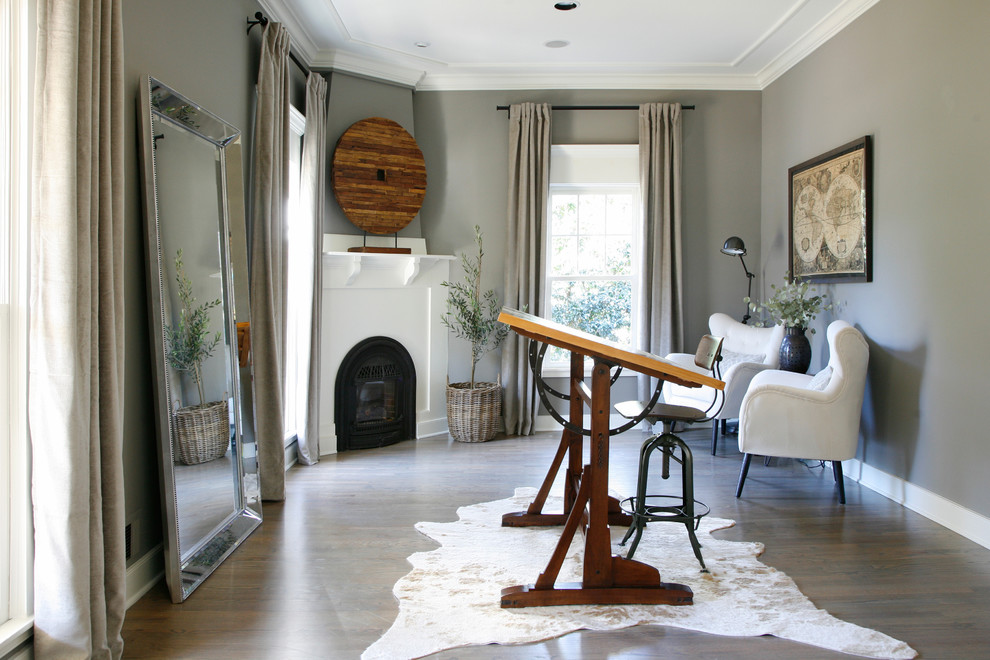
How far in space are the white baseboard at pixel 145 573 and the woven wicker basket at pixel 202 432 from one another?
Answer: 0.37 meters

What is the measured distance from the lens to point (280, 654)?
2.24 metres

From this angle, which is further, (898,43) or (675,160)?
(675,160)

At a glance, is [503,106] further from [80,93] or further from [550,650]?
[550,650]

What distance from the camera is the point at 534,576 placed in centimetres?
284

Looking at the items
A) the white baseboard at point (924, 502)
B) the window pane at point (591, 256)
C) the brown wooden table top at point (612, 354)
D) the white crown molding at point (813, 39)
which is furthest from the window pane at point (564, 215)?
the brown wooden table top at point (612, 354)

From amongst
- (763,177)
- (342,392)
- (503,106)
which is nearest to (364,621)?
(342,392)

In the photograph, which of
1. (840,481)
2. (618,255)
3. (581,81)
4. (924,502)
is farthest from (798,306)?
(581,81)

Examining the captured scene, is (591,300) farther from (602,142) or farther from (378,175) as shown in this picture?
(378,175)

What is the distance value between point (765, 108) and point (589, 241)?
1.74 meters

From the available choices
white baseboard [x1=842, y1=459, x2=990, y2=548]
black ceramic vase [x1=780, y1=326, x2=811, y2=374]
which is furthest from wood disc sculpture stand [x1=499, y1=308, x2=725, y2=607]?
black ceramic vase [x1=780, y1=326, x2=811, y2=374]

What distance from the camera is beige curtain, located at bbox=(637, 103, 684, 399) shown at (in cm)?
563

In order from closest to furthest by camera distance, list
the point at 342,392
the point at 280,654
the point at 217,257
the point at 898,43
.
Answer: the point at 280,654 < the point at 217,257 < the point at 898,43 < the point at 342,392

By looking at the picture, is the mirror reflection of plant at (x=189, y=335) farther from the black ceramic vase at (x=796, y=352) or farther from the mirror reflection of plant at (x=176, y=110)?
the black ceramic vase at (x=796, y=352)

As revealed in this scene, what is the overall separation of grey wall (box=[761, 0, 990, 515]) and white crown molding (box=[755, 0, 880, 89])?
0.08 m
